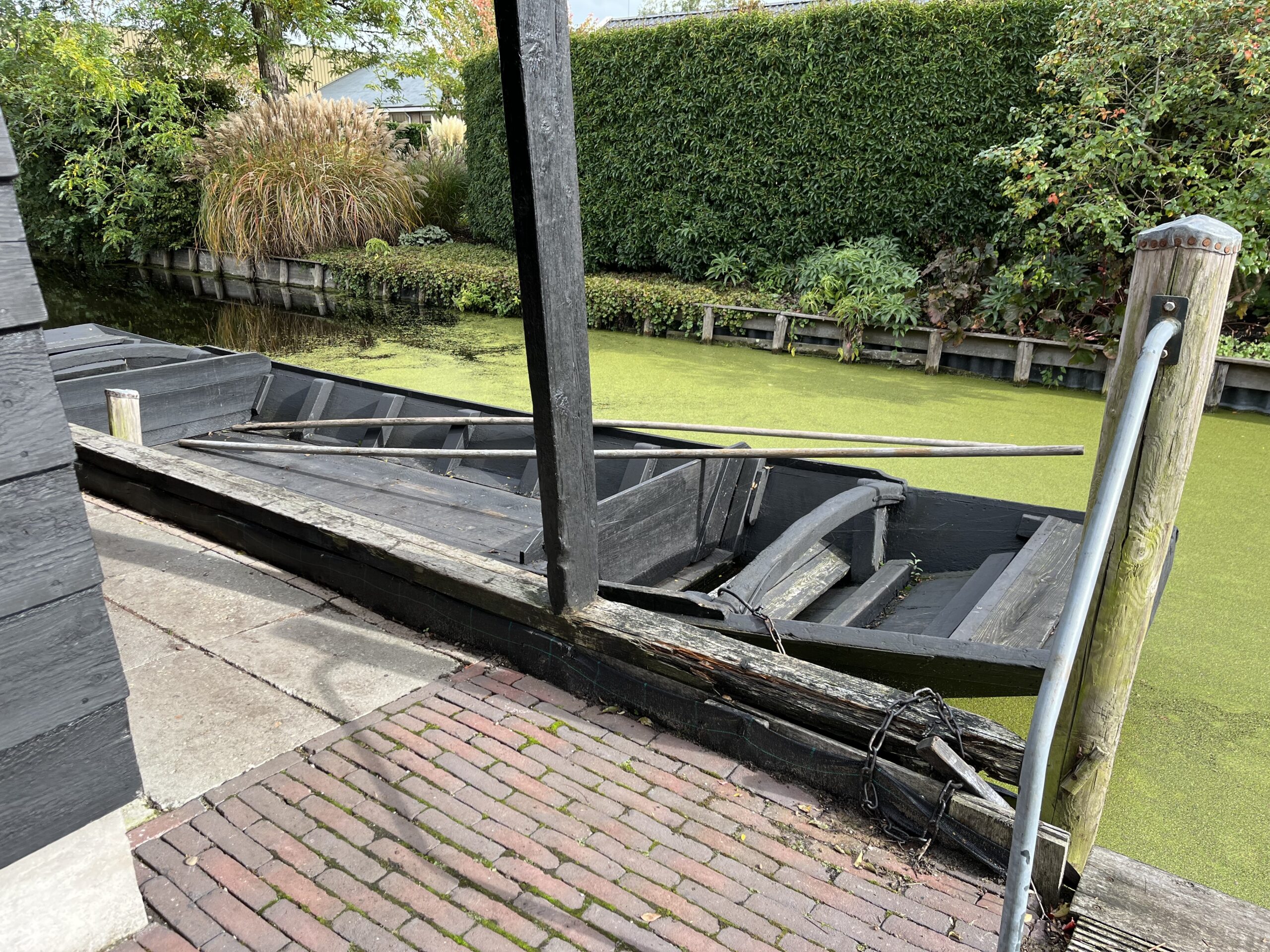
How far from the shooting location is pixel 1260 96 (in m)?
6.38

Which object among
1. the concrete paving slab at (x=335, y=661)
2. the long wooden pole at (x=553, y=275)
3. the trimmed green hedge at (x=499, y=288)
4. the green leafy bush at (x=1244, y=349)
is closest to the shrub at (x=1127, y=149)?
the green leafy bush at (x=1244, y=349)

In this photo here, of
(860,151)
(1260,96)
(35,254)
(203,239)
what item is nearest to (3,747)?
(1260,96)

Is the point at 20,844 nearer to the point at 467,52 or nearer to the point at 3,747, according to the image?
the point at 3,747

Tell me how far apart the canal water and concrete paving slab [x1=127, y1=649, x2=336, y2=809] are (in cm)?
210

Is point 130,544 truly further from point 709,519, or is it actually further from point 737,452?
point 737,452

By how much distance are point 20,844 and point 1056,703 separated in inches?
63.5

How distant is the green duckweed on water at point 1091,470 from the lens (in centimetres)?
241

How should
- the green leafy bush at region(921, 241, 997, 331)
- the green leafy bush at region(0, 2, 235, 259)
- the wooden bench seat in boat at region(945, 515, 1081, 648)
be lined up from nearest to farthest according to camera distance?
the wooden bench seat in boat at region(945, 515, 1081, 648), the green leafy bush at region(921, 241, 997, 331), the green leafy bush at region(0, 2, 235, 259)

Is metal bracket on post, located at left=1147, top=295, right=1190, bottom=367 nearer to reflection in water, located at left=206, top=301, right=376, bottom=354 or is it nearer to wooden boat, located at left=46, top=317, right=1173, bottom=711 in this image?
wooden boat, located at left=46, top=317, right=1173, bottom=711

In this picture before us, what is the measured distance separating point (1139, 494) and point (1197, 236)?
476mm

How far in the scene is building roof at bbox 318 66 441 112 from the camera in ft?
76.1

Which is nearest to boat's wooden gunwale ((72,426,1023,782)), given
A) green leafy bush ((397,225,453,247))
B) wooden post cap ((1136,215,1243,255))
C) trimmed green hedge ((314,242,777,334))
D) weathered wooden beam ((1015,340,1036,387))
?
wooden post cap ((1136,215,1243,255))

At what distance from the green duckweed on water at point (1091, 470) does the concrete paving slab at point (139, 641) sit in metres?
2.58

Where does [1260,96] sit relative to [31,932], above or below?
above
